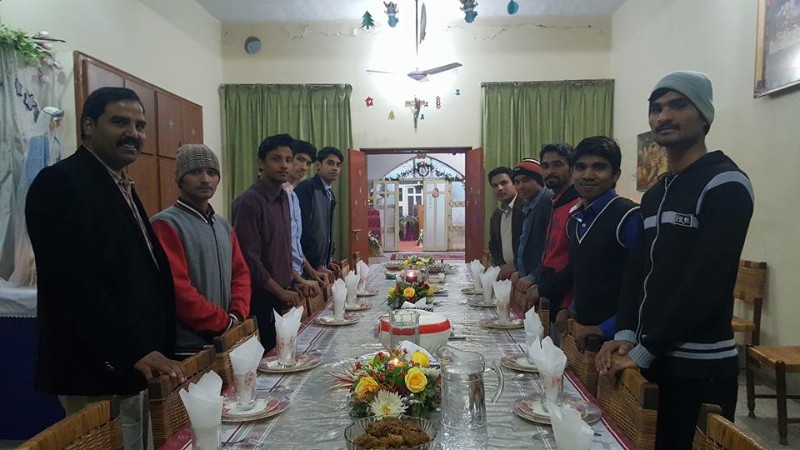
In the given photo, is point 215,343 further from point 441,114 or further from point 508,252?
point 441,114

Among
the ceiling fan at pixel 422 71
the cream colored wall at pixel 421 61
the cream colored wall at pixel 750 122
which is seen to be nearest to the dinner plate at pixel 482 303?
the cream colored wall at pixel 750 122

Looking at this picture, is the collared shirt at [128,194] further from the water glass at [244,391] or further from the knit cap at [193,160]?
the water glass at [244,391]

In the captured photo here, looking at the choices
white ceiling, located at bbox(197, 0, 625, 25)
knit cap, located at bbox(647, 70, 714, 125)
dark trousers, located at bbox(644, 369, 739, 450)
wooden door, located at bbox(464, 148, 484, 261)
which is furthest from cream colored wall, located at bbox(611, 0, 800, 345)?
dark trousers, located at bbox(644, 369, 739, 450)

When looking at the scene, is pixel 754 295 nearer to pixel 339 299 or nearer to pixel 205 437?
pixel 339 299

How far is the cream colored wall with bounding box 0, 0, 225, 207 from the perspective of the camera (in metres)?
3.59

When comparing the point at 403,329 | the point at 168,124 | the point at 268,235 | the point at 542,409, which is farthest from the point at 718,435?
the point at 168,124

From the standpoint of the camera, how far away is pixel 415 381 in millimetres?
1258

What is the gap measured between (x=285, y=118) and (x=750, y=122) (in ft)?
15.4

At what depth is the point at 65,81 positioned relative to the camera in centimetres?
363

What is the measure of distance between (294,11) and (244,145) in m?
1.64

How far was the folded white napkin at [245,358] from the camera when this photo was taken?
1309 mm

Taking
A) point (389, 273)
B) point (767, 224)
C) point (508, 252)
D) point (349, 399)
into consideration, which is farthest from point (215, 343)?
point (767, 224)

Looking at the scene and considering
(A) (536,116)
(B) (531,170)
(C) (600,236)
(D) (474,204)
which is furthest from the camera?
(D) (474,204)

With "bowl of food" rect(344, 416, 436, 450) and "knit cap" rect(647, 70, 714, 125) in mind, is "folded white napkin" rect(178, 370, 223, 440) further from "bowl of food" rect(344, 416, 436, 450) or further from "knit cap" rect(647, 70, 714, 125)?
"knit cap" rect(647, 70, 714, 125)
